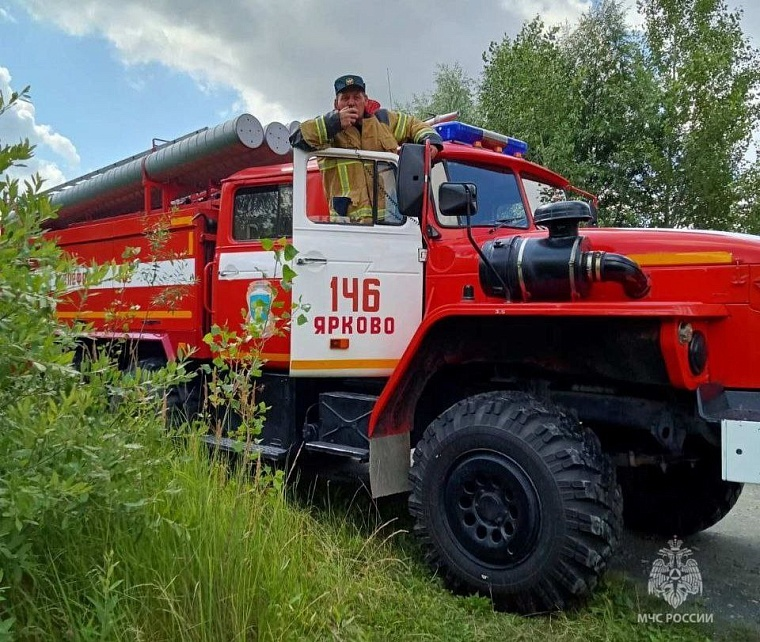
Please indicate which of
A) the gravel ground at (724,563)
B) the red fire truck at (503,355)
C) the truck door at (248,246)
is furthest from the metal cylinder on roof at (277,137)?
the gravel ground at (724,563)

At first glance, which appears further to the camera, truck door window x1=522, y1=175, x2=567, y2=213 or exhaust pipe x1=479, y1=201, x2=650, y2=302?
truck door window x1=522, y1=175, x2=567, y2=213

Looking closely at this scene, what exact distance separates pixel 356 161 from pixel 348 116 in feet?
0.85

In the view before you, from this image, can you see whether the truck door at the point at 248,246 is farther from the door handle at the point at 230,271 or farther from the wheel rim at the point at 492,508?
the wheel rim at the point at 492,508

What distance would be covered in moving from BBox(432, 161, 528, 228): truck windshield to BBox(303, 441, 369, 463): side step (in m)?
1.43

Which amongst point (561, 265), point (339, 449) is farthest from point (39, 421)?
point (561, 265)

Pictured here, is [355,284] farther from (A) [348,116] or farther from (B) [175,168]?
(B) [175,168]

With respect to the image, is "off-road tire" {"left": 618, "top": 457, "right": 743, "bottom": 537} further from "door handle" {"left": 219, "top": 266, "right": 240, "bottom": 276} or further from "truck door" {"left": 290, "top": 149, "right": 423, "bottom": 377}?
"door handle" {"left": 219, "top": 266, "right": 240, "bottom": 276}

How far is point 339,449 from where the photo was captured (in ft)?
12.1

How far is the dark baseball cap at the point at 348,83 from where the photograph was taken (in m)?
3.85

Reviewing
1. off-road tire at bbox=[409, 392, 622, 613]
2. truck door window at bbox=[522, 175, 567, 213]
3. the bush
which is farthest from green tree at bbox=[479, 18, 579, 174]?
the bush

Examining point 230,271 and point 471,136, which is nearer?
point 471,136

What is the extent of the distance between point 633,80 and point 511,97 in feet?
7.21

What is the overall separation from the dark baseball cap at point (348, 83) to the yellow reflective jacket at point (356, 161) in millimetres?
189

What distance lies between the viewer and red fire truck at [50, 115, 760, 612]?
2.78 metres
